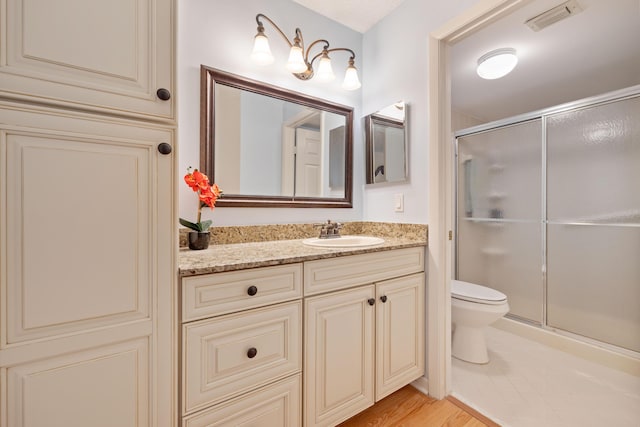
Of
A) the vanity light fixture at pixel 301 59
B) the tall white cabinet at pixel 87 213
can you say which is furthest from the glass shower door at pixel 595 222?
the tall white cabinet at pixel 87 213

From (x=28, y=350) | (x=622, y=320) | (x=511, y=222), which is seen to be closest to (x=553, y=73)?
(x=511, y=222)

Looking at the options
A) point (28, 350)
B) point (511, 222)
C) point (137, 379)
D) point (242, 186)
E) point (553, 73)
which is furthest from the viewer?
point (511, 222)

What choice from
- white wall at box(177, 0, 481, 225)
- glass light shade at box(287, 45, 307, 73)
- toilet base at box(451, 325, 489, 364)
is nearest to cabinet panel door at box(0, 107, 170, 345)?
white wall at box(177, 0, 481, 225)

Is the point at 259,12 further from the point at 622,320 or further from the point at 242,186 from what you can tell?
the point at 622,320

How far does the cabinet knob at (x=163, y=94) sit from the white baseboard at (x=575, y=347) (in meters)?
2.85

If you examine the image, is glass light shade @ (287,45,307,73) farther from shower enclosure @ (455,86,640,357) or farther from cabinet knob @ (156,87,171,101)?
shower enclosure @ (455,86,640,357)

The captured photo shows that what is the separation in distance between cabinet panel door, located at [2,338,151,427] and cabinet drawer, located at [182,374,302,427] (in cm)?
18

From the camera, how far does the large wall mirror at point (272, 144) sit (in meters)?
1.42

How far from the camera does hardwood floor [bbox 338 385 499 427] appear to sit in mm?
1312

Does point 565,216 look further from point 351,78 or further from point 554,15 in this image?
point 351,78

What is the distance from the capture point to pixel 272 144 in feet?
5.23

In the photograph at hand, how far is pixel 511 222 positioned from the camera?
247 cm

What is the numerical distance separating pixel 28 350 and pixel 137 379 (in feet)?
0.87

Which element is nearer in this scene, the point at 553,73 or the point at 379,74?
the point at 379,74
